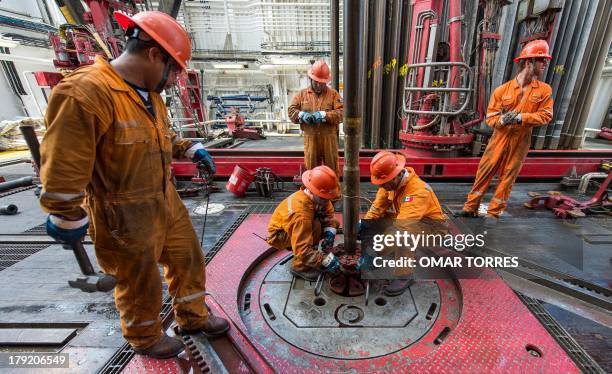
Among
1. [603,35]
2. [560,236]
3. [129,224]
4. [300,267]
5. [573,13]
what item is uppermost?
[573,13]

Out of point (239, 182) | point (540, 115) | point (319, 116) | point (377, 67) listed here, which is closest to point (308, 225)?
point (319, 116)

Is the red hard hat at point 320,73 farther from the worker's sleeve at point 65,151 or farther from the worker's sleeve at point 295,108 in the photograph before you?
the worker's sleeve at point 65,151

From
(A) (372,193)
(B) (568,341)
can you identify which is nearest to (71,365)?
(B) (568,341)

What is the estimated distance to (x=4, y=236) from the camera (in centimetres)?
340

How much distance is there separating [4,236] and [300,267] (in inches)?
158

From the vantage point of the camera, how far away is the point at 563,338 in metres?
1.76

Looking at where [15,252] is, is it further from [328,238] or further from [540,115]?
[540,115]

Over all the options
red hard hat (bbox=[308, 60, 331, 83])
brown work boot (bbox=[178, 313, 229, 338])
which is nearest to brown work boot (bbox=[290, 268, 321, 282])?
brown work boot (bbox=[178, 313, 229, 338])

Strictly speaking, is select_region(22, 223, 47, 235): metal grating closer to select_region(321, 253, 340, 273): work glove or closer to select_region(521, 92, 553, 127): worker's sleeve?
select_region(321, 253, 340, 273): work glove

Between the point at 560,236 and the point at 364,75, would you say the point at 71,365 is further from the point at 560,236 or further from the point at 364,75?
the point at 364,75

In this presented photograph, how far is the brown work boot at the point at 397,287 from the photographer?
7.34 feet

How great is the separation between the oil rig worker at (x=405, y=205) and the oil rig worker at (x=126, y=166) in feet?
5.43

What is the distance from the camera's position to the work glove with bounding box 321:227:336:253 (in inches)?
104

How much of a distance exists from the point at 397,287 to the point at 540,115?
8.60 feet
